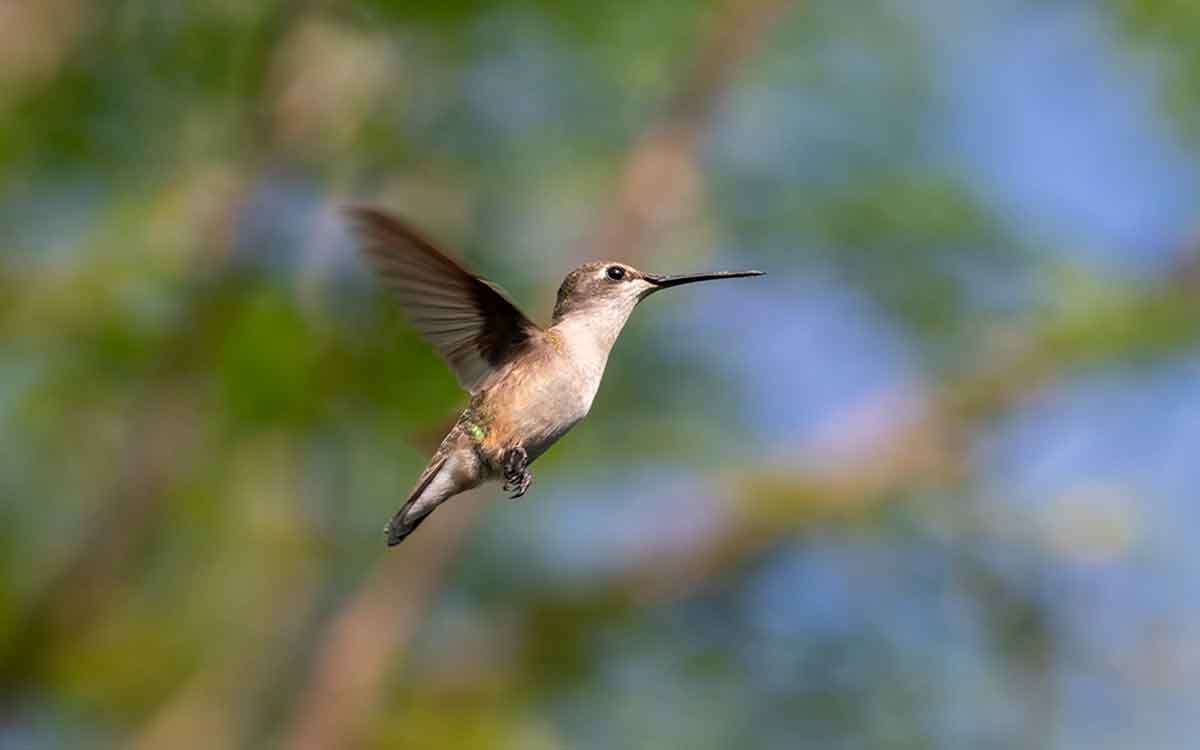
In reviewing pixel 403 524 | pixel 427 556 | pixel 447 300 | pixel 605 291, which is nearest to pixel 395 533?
pixel 403 524

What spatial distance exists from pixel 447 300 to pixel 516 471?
13.9 inches

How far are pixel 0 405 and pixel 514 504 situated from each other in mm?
2695

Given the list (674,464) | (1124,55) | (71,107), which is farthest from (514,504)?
(1124,55)

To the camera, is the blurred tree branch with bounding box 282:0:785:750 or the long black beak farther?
the blurred tree branch with bounding box 282:0:785:750

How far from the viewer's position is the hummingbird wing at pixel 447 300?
7.50 ft

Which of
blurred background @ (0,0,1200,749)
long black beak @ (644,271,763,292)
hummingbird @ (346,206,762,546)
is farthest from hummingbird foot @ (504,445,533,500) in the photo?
blurred background @ (0,0,1200,749)

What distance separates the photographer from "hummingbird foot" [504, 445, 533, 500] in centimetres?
231

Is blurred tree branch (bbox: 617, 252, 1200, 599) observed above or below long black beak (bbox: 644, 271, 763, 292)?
above

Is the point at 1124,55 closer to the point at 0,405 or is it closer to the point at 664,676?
the point at 664,676

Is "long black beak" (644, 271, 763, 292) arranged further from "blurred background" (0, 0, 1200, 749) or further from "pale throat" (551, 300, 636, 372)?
"blurred background" (0, 0, 1200, 749)

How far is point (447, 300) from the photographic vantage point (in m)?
2.53

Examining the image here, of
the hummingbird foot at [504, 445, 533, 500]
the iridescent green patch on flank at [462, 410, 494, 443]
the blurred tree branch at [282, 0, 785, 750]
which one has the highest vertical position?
the blurred tree branch at [282, 0, 785, 750]

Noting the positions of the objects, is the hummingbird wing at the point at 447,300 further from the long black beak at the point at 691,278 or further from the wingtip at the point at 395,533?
the wingtip at the point at 395,533

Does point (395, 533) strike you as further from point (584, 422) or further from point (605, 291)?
point (584, 422)
